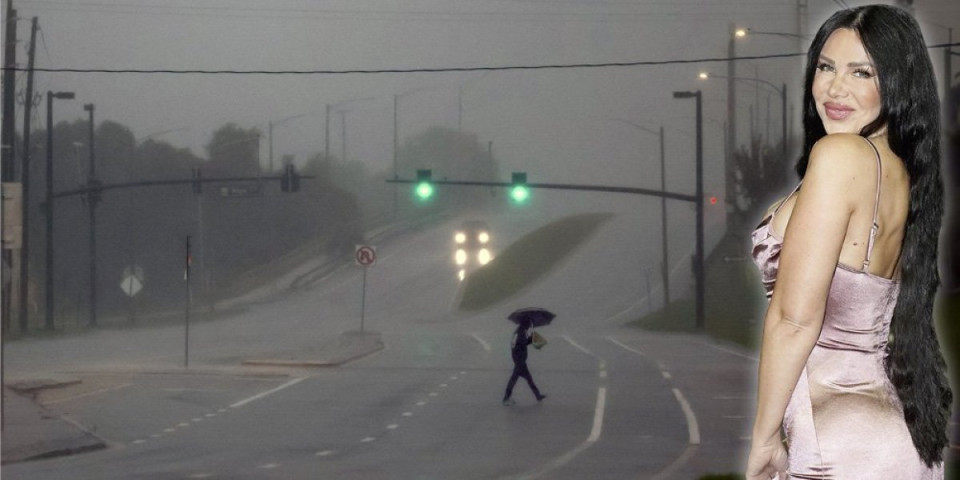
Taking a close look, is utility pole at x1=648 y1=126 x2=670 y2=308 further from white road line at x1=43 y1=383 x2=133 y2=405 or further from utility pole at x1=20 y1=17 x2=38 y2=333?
utility pole at x1=20 y1=17 x2=38 y2=333

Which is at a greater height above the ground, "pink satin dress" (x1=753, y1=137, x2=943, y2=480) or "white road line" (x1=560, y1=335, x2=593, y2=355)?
"pink satin dress" (x1=753, y1=137, x2=943, y2=480)

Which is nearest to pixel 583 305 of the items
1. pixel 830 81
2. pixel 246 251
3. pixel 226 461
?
pixel 246 251

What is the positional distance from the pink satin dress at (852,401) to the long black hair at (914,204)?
0.03 meters

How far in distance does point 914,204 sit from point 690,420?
71.9 ft

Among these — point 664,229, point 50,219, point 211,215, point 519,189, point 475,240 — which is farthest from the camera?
point 211,215

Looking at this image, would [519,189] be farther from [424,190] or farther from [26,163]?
[26,163]

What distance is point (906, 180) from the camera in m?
2.61

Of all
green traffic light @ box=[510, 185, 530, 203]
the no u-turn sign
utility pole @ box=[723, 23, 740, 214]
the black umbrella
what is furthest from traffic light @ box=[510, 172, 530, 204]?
the black umbrella

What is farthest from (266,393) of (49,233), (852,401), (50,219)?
(852,401)

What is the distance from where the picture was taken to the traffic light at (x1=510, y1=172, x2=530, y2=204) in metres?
27.9

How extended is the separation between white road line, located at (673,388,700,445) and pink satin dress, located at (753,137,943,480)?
761 inches

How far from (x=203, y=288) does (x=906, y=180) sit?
3441 cm

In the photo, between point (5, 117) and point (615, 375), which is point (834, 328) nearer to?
point (615, 375)

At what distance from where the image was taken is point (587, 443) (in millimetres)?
21219
